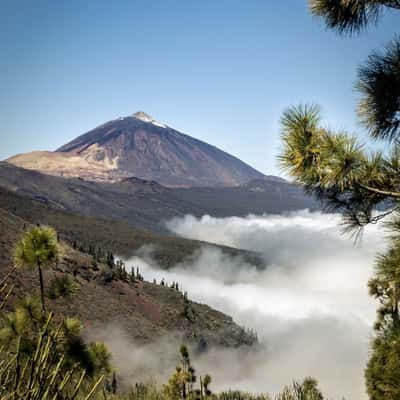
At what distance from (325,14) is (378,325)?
24.0 ft

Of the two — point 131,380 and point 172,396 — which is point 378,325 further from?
point 131,380

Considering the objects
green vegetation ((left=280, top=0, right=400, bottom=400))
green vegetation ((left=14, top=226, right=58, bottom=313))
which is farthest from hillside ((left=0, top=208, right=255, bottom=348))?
green vegetation ((left=280, top=0, right=400, bottom=400))

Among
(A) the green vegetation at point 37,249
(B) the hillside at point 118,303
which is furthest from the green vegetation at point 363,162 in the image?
(B) the hillside at point 118,303

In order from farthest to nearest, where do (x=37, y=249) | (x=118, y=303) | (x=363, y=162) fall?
(x=118, y=303) < (x=37, y=249) < (x=363, y=162)

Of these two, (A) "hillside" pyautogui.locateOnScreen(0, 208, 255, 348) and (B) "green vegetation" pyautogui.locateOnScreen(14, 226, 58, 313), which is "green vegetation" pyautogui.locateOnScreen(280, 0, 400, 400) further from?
(A) "hillside" pyautogui.locateOnScreen(0, 208, 255, 348)

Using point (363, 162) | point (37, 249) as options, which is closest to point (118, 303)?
point (37, 249)

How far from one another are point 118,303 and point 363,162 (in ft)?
301

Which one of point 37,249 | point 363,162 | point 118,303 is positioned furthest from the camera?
point 118,303

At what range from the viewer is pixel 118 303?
91312mm

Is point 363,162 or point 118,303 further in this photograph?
point 118,303

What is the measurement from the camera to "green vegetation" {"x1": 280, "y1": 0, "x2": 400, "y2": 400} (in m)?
5.09

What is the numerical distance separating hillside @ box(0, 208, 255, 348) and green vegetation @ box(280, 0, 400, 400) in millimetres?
64306

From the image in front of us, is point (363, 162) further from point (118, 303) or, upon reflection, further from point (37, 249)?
point (118, 303)

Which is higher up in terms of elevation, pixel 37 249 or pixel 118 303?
pixel 37 249
